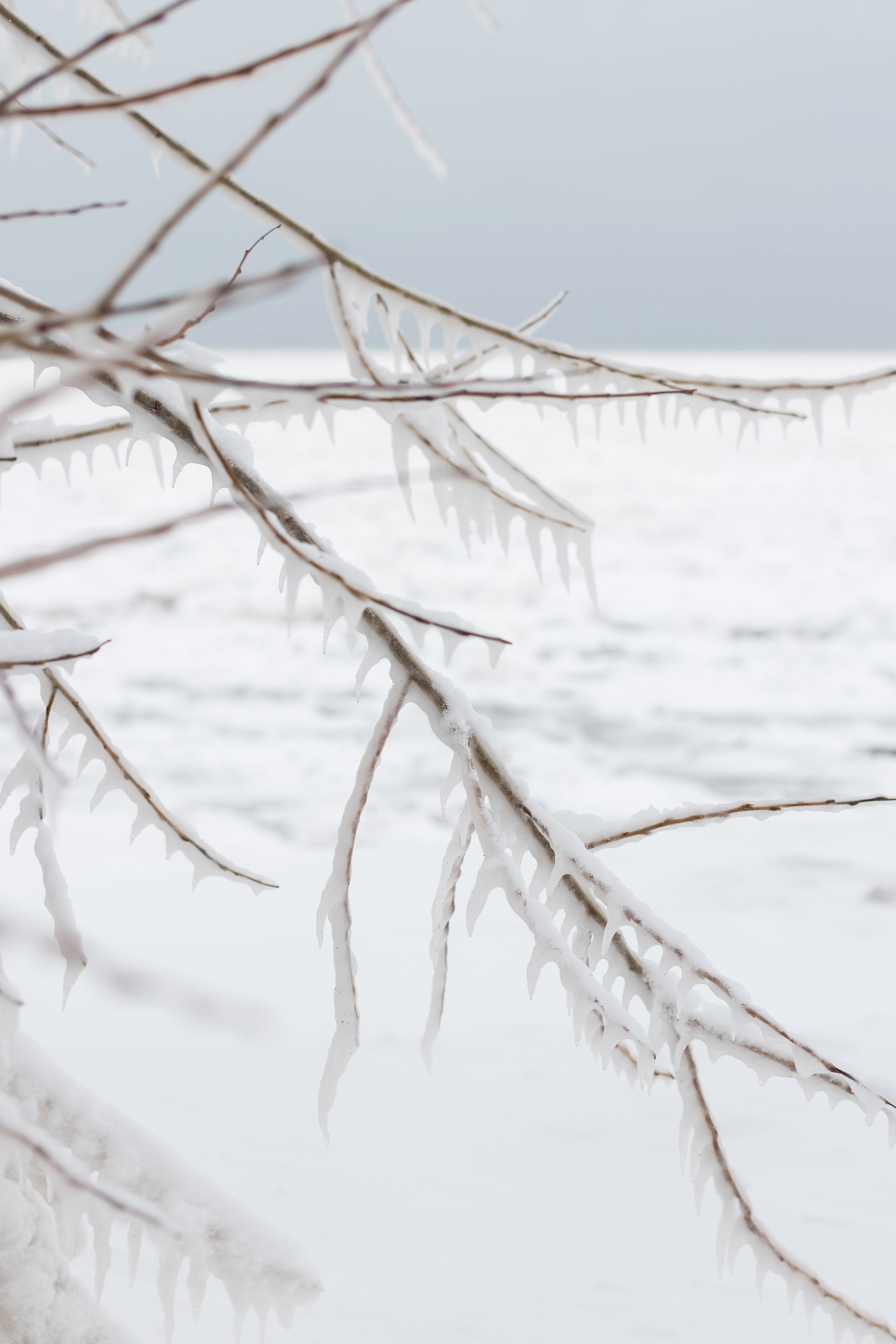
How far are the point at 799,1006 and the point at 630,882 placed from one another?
783 millimetres

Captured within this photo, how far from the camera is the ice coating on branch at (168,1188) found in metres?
0.88

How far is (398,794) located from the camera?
3910mm

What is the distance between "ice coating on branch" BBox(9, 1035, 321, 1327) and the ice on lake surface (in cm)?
13

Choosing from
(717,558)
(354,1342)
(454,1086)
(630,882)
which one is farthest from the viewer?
(717,558)

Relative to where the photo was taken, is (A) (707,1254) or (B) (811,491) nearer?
(A) (707,1254)

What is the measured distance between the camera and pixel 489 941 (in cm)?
267

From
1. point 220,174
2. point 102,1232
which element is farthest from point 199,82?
point 102,1232

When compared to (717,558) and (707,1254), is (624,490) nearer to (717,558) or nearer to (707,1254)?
(717,558)

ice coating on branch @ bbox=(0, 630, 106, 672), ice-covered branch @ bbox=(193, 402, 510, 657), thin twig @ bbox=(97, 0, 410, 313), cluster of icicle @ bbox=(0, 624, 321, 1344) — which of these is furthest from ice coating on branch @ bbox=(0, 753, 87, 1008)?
thin twig @ bbox=(97, 0, 410, 313)

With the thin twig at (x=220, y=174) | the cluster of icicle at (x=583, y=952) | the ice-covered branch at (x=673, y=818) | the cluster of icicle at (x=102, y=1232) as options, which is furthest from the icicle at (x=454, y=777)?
the thin twig at (x=220, y=174)

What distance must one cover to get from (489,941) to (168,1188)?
1821 millimetres

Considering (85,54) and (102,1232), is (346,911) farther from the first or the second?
(85,54)

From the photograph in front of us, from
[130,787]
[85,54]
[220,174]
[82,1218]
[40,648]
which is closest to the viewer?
[220,174]

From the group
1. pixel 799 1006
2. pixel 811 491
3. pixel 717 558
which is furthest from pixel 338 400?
pixel 811 491
